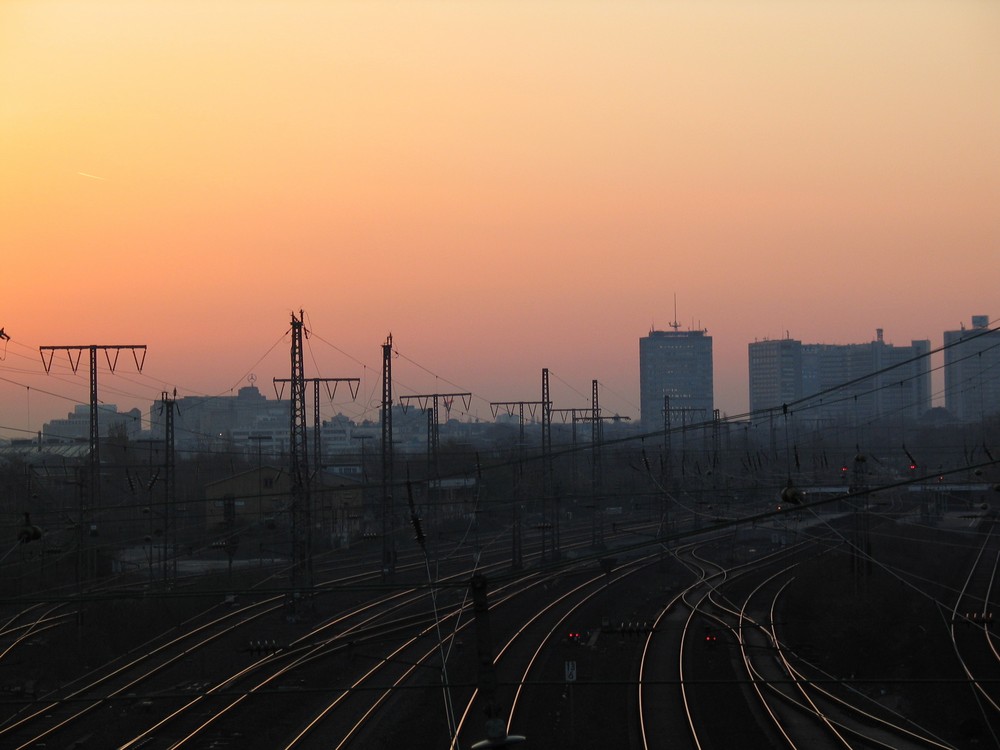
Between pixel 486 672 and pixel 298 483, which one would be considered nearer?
pixel 486 672

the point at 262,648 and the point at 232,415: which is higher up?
the point at 232,415

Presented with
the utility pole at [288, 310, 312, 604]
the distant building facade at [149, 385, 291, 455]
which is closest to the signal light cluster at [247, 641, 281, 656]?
the utility pole at [288, 310, 312, 604]

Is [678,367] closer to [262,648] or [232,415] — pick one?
[232,415]

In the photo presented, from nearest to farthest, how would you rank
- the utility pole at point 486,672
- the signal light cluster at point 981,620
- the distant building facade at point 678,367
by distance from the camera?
the utility pole at point 486,672 < the signal light cluster at point 981,620 < the distant building facade at point 678,367

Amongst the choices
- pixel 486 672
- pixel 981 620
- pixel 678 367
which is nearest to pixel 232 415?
pixel 678 367

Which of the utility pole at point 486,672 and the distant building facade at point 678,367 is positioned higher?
the distant building facade at point 678,367

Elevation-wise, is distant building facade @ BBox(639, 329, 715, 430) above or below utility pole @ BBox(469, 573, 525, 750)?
above

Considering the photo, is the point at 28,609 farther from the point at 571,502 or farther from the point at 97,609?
the point at 571,502

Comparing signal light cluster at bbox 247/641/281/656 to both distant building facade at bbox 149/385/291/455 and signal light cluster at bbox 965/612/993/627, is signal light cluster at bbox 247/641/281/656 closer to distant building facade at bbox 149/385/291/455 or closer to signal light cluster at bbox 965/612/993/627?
signal light cluster at bbox 965/612/993/627

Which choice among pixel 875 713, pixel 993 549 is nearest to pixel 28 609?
pixel 875 713

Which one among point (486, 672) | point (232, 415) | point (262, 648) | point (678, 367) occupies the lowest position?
point (262, 648)

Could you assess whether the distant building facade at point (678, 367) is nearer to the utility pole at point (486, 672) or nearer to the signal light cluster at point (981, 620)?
the signal light cluster at point (981, 620)

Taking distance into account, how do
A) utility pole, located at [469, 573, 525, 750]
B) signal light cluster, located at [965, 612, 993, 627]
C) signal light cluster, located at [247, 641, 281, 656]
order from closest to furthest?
utility pole, located at [469, 573, 525, 750] < signal light cluster, located at [247, 641, 281, 656] < signal light cluster, located at [965, 612, 993, 627]

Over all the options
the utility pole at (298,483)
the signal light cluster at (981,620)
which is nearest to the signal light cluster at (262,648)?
the utility pole at (298,483)
